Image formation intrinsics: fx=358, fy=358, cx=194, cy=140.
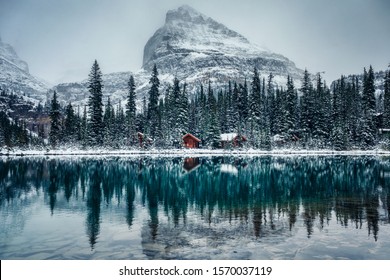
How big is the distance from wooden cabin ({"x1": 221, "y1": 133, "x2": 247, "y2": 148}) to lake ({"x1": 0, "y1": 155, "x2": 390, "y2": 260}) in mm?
46559

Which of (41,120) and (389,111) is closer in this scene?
(389,111)

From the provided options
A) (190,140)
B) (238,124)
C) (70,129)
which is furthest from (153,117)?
(238,124)

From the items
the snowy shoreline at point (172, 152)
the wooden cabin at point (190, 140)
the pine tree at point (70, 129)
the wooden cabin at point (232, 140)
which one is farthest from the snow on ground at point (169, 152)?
the wooden cabin at point (190, 140)

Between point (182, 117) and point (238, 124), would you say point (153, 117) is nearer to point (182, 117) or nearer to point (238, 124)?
point (182, 117)

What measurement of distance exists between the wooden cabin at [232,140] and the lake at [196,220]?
→ 153 feet

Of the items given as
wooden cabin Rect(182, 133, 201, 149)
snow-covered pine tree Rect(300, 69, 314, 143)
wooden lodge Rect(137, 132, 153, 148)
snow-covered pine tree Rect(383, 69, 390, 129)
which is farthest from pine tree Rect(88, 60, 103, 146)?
snow-covered pine tree Rect(383, 69, 390, 129)

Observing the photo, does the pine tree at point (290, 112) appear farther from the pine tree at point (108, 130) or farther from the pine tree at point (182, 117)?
the pine tree at point (108, 130)

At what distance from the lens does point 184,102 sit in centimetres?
7738

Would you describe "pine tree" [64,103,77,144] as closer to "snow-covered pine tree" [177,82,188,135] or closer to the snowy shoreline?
the snowy shoreline

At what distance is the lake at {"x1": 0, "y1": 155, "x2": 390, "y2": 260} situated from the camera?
397 inches
